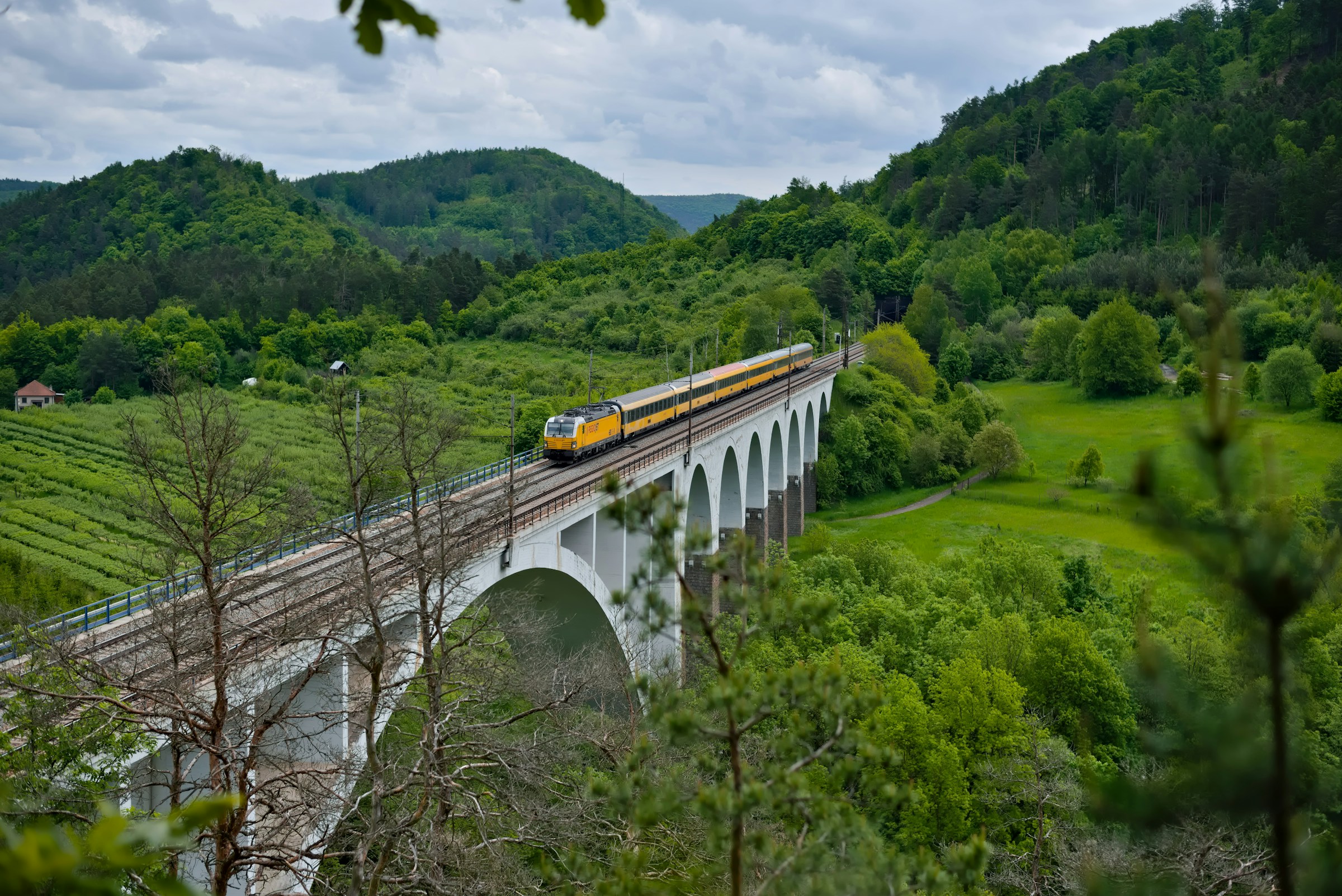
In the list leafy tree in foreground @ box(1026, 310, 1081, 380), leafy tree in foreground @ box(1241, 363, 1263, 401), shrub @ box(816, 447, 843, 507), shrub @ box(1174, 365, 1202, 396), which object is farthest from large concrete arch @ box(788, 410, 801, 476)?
leafy tree in foreground @ box(1026, 310, 1081, 380)

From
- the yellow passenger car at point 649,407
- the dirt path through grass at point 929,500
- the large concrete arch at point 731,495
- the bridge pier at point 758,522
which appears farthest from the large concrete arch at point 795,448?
the yellow passenger car at point 649,407

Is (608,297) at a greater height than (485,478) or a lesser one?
greater

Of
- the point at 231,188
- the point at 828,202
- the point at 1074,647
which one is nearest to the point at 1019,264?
the point at 828,202

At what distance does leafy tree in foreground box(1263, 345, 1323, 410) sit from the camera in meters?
73.2

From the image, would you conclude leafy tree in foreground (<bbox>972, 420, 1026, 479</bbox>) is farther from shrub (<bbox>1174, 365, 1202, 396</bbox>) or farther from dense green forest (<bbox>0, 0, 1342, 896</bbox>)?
shrub (<bbox>1174, 365, 1202, 396</bbox>)

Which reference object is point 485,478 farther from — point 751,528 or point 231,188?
point 231,188

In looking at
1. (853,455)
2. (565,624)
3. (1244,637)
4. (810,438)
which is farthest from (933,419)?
(1244,637)

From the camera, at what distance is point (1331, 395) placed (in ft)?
232

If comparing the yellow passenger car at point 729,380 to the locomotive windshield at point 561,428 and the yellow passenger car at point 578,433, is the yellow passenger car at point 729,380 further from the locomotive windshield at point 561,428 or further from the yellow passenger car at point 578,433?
the locomotive windshield at point 561,428

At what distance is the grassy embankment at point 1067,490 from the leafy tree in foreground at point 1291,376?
1.04 m

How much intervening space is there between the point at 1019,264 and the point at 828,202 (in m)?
42.0

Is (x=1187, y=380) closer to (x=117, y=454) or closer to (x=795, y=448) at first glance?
(x=795, y=448)

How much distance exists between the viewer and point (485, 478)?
112ft

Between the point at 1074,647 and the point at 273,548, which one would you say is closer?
the point at 273,548
